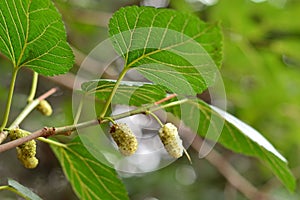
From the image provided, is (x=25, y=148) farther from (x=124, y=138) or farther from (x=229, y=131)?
(x=229, y=131)

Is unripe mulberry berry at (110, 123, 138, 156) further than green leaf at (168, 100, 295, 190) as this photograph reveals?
No

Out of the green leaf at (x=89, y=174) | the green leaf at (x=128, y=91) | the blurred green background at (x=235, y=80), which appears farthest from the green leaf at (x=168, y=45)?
the blurred green background at (x=235, y=80)

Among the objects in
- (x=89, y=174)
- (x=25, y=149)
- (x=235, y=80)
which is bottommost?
(x=235, y=80)

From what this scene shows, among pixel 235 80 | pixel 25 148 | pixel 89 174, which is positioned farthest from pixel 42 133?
pixel 235 80

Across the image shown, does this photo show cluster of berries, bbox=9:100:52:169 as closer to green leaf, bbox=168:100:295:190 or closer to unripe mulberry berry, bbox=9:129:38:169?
unripe mulberry berry, bbox=9:129:38:169

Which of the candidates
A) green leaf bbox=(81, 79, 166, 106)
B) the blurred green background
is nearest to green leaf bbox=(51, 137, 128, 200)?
green leaf bbox=(81, 79, 166, 106)

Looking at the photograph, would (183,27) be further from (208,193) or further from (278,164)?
(208,193)
